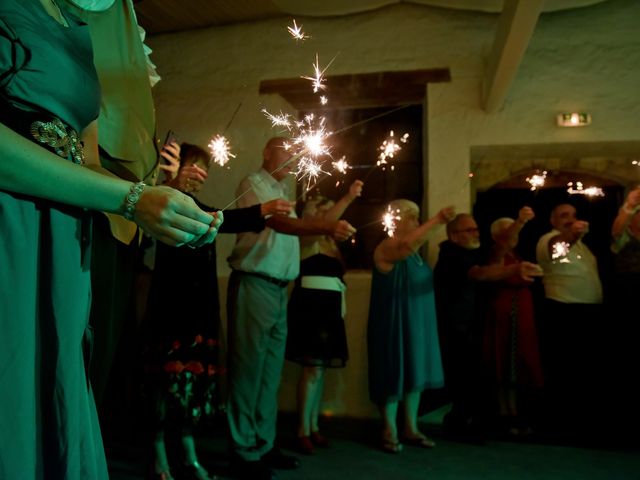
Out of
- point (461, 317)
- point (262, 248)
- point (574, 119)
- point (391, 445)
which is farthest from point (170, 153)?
point (574, 119)

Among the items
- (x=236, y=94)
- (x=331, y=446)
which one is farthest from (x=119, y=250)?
(x=236, y=94)

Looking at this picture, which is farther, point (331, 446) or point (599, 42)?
point (599, 42)

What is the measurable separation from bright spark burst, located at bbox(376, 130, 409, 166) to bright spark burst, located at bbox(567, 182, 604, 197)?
1.89m

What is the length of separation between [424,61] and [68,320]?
4656mm

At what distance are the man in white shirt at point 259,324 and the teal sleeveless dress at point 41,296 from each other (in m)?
2.16

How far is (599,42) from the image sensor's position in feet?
15.5

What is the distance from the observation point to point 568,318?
4.43 meters

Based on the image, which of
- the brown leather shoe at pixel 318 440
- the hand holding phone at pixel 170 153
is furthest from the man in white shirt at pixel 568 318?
the hand holding phone at pixel 170 153

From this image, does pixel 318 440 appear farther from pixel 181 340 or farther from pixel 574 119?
pixel 574 119

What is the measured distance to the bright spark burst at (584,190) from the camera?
5664 mm

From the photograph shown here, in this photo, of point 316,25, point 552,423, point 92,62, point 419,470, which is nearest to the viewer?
point 92,62

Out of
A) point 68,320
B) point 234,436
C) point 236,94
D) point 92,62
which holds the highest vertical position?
point 236,94

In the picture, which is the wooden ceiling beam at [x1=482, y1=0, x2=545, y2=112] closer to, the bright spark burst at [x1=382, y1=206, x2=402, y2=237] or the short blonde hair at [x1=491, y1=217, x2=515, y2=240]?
the short blonde hair at [x1=491, y1=217, x2=515, y2=240]

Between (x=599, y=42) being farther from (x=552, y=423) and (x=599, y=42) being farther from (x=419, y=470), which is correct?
(x=419, y=470)
